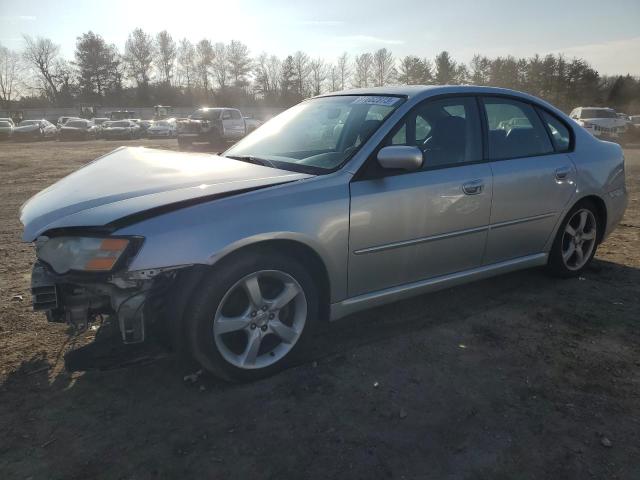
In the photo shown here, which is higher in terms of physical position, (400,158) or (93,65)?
(93,65)

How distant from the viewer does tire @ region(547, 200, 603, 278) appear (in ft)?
13.2

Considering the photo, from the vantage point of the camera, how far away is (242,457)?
82.2 inches

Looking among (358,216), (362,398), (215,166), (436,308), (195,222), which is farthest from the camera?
(436,308)

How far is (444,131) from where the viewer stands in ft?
11.0

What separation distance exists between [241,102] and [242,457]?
76.0 m

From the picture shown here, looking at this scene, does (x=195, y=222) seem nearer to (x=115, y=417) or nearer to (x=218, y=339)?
(x=218, y=339)

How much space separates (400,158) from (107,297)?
176 centimetres

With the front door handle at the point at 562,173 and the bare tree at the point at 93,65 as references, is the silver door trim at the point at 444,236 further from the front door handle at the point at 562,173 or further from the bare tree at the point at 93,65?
the bare tree at the point at 93,65

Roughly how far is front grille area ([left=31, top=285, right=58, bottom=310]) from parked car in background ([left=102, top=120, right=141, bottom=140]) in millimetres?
36612

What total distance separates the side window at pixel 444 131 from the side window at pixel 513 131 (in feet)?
0.48

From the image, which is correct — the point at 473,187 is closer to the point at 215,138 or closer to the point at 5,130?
the point at 215,138

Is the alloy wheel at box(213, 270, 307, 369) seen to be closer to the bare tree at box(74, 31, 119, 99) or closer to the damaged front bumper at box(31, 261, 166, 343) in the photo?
the damaged front bumper at box(31, 261, 166, 343)

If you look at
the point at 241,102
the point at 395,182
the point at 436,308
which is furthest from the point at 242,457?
the point at 241,102

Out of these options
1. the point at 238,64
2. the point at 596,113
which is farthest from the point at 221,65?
the point at 596,113
